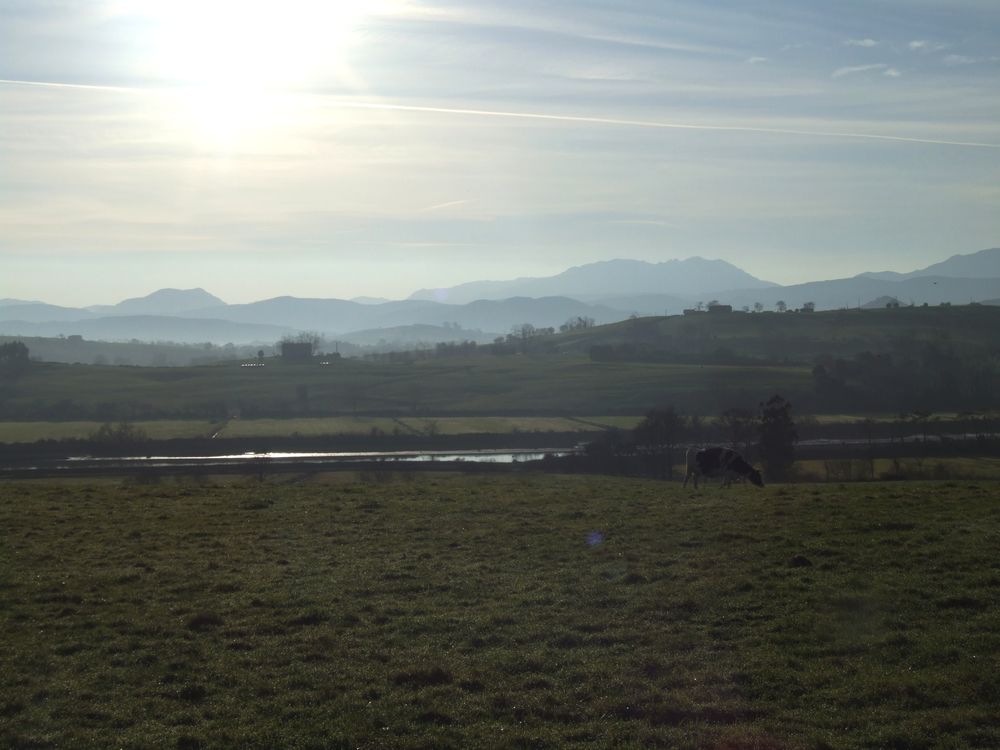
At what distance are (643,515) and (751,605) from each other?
25.6 feet

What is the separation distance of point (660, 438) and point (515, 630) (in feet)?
124

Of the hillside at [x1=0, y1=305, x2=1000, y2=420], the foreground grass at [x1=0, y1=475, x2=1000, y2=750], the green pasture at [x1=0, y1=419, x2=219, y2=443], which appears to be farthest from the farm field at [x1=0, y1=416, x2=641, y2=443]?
the foreground grass at [x1=0, y1=475, x2=1000, y2=750]

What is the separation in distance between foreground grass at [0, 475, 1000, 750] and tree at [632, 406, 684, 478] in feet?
77.3

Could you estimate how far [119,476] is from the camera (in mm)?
44875

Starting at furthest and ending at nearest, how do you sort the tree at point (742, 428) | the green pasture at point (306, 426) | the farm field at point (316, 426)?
the green pasture at point (306, 426) < the farm field at point (316, 426) < the tree at point (742, 428)


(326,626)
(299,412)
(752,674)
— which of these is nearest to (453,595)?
(326,626)

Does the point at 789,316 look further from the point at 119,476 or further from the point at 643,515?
the point at 643,515

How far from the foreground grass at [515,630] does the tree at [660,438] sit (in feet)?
77.3

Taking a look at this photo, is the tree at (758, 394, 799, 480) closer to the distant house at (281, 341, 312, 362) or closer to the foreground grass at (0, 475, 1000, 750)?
the foreground grass at (0, 475, 1000, 750)

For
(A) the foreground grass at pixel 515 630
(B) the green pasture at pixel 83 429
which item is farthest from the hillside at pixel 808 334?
(A) the foreground grass at pixel 515 630

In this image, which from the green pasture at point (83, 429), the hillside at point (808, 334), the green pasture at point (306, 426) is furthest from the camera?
the hillside at point (808, 334)

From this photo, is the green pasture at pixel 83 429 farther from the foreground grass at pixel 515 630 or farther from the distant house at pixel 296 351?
the distant house at pixel 296 351

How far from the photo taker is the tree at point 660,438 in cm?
4441

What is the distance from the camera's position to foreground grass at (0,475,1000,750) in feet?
30.1
